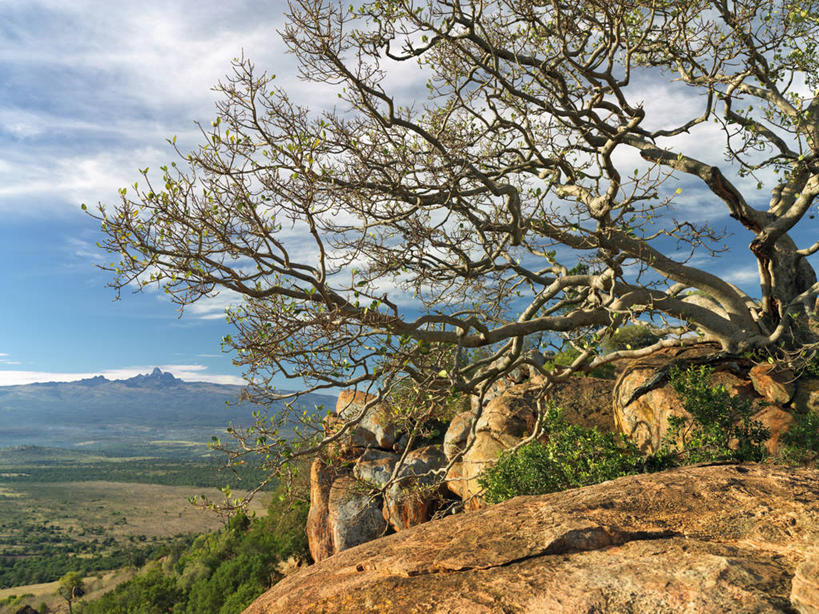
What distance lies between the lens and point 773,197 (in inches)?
630

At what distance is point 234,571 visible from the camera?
92.8ft

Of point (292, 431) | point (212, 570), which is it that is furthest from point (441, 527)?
point (212, 570)

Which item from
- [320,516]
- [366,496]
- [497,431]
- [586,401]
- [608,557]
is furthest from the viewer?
[320,516]

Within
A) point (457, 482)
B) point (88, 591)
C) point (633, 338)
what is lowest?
point (88, 591)

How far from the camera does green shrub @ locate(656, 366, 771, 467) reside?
1109 cm

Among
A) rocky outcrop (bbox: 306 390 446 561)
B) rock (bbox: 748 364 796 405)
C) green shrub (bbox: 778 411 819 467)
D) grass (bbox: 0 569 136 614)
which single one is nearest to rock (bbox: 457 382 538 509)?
rocky outcrop (bbox: 306 390 446 561)

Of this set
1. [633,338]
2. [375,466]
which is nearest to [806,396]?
[375,466]

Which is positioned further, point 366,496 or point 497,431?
point 366,496

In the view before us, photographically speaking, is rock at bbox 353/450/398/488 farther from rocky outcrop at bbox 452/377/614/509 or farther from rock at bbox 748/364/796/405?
rock at bbox 748/364/796/405

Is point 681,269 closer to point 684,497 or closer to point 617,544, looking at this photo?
point 684,497

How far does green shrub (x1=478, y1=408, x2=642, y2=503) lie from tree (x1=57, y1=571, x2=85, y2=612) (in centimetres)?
7514

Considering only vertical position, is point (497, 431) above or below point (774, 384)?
below

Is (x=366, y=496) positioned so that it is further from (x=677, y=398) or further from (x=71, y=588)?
(x=71, y=588)

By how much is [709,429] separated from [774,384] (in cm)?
435
